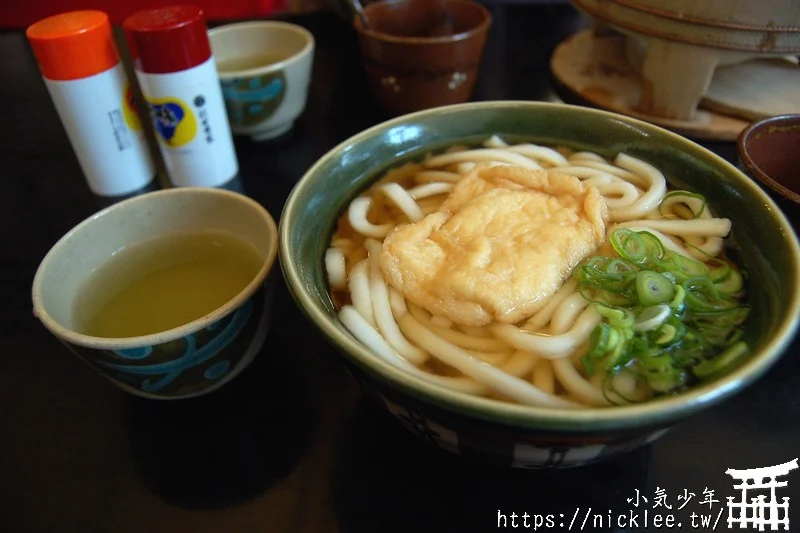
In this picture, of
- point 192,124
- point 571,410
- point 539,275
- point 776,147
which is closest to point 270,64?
point 192,124

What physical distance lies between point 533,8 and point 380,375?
104 inches

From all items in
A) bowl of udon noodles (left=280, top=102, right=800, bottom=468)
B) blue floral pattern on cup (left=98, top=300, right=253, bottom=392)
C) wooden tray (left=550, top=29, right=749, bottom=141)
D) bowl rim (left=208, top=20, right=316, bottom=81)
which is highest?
bowl of udon noodles (left=280, top=102, right=800, bottom=468)

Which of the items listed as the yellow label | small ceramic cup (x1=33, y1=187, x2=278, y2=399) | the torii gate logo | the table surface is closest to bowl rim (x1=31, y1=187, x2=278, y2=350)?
small ceramic cup (x1=33, y1=187, x2=278, y2=399)

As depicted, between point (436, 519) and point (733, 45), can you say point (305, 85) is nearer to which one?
point (733, 45)

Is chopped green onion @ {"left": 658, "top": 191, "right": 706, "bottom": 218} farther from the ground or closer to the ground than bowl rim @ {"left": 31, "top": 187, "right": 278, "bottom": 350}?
farther from the ground

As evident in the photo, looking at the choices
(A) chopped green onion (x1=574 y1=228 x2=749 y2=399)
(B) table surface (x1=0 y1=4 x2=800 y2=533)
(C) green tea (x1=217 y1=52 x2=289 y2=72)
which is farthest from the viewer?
(C) green tea (x1=217 y1=52 x2=289 y2=72)

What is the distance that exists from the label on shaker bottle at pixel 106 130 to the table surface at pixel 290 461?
54 cm

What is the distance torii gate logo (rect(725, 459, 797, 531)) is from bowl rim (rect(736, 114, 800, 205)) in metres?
0.51

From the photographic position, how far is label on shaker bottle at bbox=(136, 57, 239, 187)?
5.34 ft

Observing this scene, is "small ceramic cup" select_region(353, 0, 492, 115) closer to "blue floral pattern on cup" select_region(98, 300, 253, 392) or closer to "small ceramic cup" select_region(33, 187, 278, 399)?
"small ceramic cup" select_region(33, 187, 278, 399)

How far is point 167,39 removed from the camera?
1540 mm

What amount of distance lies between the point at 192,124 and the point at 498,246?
110cm

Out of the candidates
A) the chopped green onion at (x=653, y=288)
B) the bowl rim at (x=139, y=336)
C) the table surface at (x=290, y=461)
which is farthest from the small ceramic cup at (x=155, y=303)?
Result: the chopped green onion at (x=653, y=288)

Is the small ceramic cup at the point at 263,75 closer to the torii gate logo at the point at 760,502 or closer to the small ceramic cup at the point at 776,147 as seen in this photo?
the small ceramic cup at the point at 776,147
